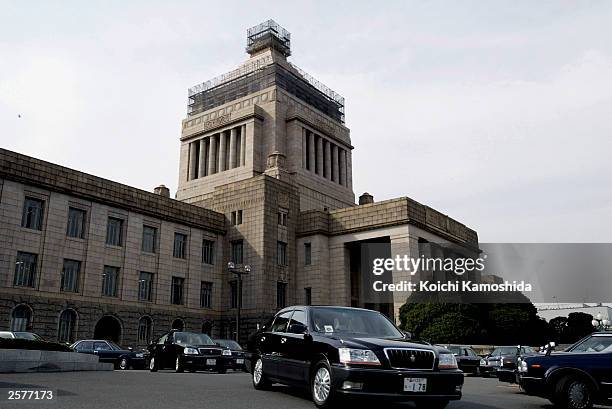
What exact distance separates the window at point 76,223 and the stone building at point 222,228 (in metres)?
0.09

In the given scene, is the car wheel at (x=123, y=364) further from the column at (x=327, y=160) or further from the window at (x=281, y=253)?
the column at (x=327, y=160)

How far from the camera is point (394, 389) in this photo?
7.60 meters

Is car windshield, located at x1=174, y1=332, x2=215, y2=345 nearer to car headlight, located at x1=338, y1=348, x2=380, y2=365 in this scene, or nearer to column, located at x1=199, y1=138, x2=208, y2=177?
car headlight, located at x1=338, y1=348, x2=380, y2=365

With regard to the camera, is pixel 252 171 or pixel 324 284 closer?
pixel 324 284

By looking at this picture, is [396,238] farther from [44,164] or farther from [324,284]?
[44,164]

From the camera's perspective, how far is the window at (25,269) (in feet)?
99.1

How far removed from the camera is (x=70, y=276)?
32781 mm

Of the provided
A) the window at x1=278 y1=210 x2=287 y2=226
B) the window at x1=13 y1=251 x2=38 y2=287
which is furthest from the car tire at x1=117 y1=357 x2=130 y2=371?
the window at x1=278 y1=210 x2=287 y2=226

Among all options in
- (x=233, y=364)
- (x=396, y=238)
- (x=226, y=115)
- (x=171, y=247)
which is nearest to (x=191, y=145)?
(x=226, y=115)

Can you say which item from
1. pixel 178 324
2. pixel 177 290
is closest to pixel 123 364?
pixel 178 324

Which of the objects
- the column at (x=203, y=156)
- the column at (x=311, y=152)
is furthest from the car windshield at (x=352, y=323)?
the column at (x=203, y=156)

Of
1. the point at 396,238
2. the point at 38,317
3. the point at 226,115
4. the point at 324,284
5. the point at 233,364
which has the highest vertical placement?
the point at 226,115

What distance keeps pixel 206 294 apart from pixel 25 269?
14.0 metres

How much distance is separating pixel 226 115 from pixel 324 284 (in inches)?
974
